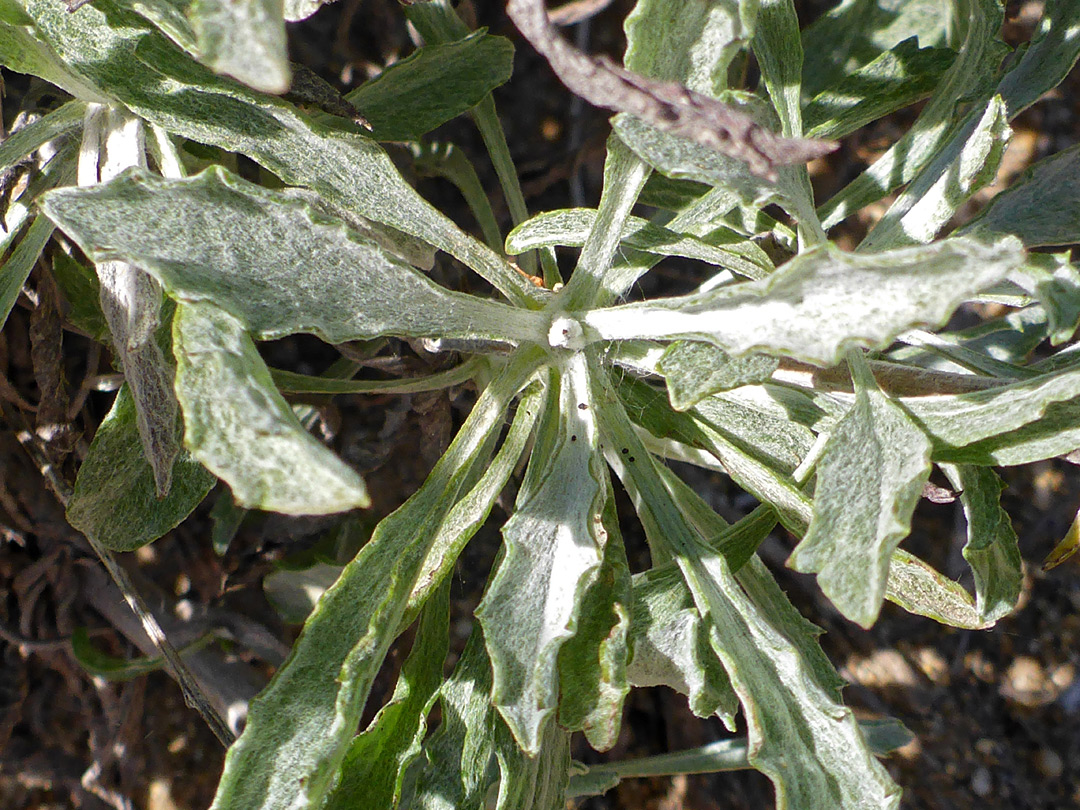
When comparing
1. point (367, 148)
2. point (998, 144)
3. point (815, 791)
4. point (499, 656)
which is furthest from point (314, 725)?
point (998, 144)

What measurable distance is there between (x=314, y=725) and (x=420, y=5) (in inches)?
37.3

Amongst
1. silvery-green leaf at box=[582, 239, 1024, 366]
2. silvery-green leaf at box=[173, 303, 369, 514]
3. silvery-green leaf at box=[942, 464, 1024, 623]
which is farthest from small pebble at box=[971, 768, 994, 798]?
silvery-green leaf at box=[173, 303, 369, 514]

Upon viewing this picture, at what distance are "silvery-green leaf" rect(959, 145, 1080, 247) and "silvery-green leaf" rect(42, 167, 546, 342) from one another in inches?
27.4

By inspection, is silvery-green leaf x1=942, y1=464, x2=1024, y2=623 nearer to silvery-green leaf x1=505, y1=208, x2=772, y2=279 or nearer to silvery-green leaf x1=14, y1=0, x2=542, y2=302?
silvery-green leaf x1=505, y1=208, x2=772, y2=279

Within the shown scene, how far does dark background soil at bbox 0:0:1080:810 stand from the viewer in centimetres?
156

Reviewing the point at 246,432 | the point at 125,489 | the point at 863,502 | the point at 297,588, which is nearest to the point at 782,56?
the point at 863,502

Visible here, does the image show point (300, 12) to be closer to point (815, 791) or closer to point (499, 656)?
point (499, 656)

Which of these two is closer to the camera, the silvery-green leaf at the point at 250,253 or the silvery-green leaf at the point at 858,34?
the silvery-green leaf at the point at 250,253

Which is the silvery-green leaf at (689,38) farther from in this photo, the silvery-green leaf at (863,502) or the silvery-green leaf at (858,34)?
the silvery-green leaf at (858,34)

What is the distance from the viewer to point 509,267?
104 centimetres

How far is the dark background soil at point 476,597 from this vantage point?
156cm

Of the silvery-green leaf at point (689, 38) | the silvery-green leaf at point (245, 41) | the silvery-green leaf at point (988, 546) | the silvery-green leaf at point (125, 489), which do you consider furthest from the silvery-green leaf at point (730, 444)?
the silvery-green leaf at point (245, 41)

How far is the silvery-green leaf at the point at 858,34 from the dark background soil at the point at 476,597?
20.4 inches

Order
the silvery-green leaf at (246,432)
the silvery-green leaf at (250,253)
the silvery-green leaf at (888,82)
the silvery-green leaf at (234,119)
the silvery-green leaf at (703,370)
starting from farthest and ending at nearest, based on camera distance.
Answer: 1. the silvery-green leaf at (888,82)
2. the silvery-green leaf at (234,119)
3. the silvery-green leaf at (703,370)
4. the silvery-green leaf at (250,253)
5. the silvery-green leaf at (246,432)
